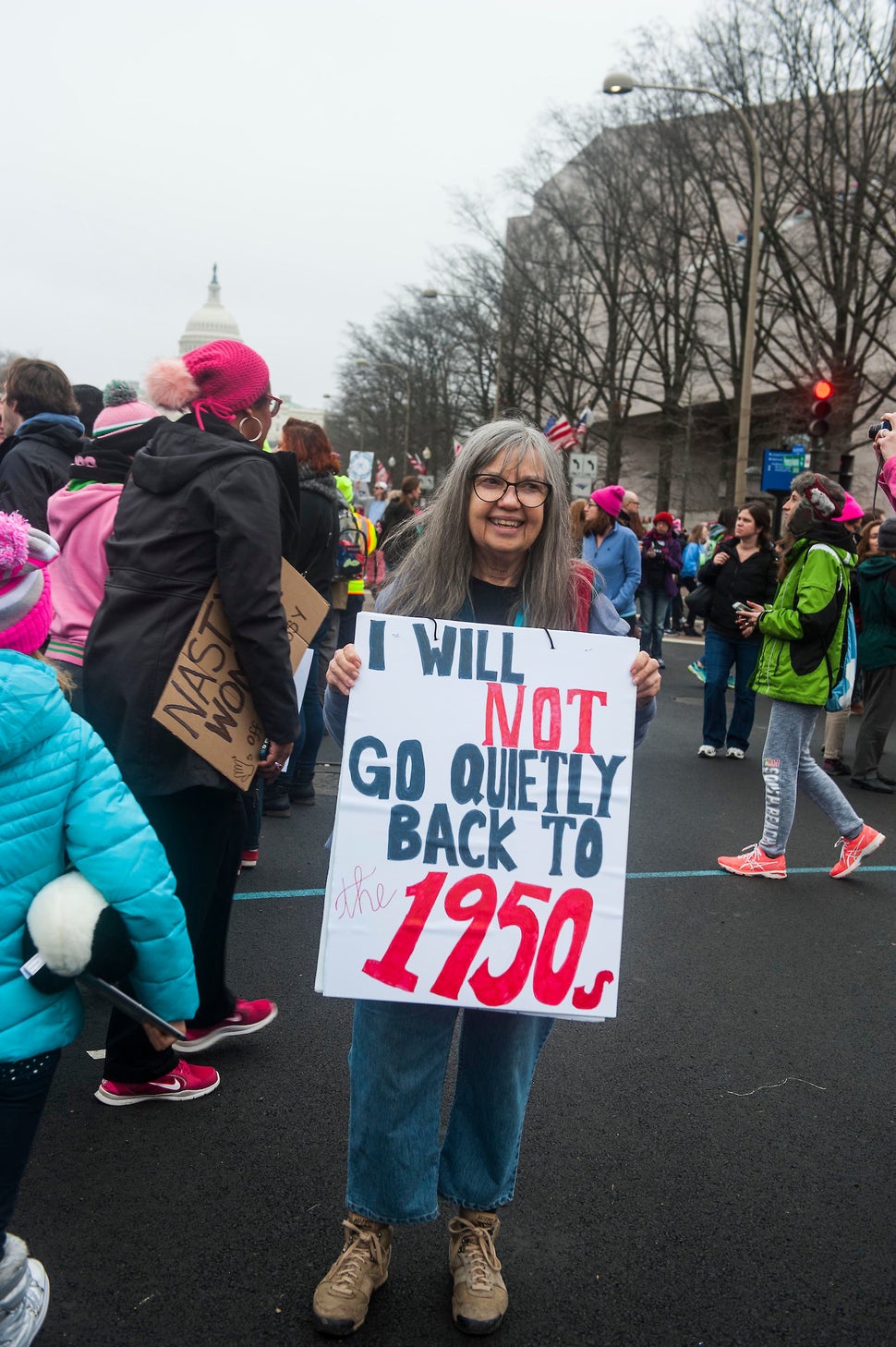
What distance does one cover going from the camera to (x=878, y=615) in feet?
28.9

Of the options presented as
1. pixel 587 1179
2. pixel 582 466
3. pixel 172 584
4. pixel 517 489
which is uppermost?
pixel 582 466

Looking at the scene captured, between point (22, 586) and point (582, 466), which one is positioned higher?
point (582, 466)

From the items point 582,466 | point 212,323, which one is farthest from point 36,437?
point 212,323

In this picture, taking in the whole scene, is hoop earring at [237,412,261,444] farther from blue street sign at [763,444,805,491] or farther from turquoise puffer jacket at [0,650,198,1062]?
blue street sign at [763,444,805,491]

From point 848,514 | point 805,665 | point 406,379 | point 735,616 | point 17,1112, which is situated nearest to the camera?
point 17,1112

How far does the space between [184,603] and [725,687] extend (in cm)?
677

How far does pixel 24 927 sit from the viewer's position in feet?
Result: 7.11

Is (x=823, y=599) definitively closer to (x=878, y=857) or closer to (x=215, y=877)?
(x=878, y=857)

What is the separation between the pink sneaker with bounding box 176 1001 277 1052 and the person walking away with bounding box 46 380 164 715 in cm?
115

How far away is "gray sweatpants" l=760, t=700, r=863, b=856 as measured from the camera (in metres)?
5.96

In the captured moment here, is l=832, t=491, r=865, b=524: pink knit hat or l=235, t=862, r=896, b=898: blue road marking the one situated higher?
l=832, t=491, r=865, b=524: pink knit hat

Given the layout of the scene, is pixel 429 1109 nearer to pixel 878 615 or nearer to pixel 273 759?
pixel 273 759

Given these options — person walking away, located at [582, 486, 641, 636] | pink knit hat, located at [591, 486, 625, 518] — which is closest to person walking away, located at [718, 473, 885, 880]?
pink knit hat, located at [591, 486, 625, 518]

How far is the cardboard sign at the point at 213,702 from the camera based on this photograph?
3.16m
